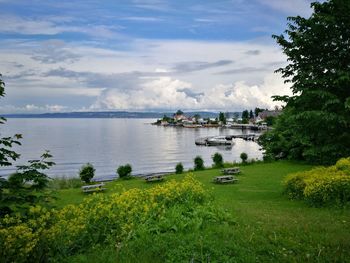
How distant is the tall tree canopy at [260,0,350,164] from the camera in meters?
14.1

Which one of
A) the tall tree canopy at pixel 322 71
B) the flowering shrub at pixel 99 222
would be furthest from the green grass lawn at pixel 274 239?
the tall tree canopy at pixel 322 71

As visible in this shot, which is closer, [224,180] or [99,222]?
[99,222]

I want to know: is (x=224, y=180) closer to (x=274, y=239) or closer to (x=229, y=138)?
(x=274, y=239)

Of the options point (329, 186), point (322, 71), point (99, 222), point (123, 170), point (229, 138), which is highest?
point (322, 71)

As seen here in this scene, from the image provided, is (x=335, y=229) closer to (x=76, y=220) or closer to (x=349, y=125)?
(x=76, y=220)

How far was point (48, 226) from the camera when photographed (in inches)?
253

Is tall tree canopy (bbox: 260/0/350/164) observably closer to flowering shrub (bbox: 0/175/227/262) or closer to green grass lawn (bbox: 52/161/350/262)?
green grass lawn (bbox: 52/161/350/262)

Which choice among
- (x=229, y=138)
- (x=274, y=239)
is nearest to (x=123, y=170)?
(x=274, y=239)

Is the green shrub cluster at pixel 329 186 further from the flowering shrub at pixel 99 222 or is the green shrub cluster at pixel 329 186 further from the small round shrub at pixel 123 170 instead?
the small round shrub at pixel 123 170

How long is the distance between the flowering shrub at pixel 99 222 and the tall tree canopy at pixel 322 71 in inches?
297

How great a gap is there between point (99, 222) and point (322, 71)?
11.8m

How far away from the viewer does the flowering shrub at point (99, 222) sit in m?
5.69

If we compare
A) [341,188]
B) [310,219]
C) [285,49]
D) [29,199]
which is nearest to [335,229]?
[310,219]

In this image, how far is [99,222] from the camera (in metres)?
7.30
